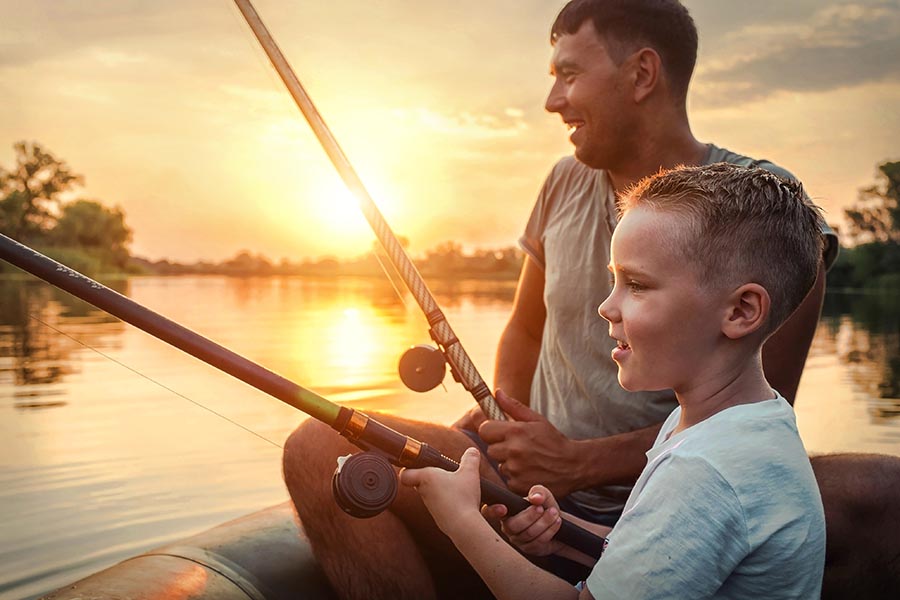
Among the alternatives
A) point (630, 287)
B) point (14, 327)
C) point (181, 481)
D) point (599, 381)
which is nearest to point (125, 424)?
point (181, 481)

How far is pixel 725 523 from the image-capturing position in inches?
50.4

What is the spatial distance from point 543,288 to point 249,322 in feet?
54.6

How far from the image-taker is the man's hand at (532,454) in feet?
7.36

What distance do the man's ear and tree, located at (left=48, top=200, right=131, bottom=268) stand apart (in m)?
66.1

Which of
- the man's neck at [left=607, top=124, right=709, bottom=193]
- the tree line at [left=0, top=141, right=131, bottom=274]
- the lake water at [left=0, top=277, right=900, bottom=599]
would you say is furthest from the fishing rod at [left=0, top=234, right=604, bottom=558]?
the tree line at [left=0, top=141, right=131, bottom=274]

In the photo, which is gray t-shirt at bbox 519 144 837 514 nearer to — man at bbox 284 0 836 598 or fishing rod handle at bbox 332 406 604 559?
man at bbox 284 0 836 598

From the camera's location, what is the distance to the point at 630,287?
58.9 inches

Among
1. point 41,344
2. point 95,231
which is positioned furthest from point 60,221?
point 41,344

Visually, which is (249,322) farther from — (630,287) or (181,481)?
(630,287)

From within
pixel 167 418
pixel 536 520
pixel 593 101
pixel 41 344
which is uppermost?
pixel 593 101

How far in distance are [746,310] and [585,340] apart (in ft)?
3.83

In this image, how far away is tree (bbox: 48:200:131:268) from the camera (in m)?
64.7

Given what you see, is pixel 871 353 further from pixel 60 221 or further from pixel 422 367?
pixel 60 221

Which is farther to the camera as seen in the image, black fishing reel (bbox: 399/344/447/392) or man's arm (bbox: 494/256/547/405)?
man's arm (bbox: 494/256/547/405)
